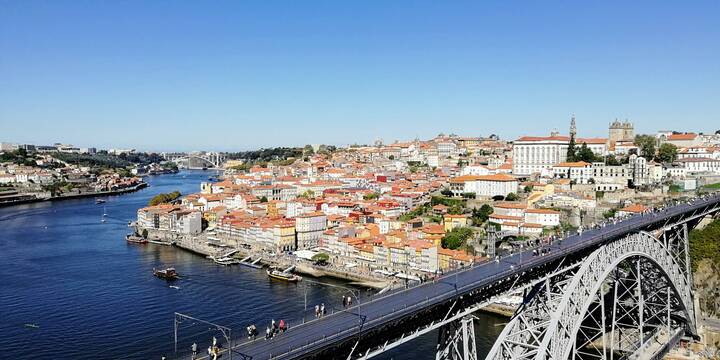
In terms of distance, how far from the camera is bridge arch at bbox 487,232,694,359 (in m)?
13.5

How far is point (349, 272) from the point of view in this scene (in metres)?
32.5

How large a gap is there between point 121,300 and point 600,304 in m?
19.8

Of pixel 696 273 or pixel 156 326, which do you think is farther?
pixel 696 273

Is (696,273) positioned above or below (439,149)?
below

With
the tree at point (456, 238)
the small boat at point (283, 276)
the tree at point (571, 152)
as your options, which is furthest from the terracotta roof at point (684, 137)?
the small boat at point (283, 276)

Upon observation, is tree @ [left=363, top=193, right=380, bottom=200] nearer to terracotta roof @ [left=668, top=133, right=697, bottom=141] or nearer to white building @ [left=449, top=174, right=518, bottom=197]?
white building @ [left=449, top=174, right=518, bottom=197]

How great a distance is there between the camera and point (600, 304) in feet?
56.9

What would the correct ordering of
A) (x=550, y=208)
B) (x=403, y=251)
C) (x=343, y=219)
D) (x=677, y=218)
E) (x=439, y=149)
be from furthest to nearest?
(x=439, y=149)
(x=343, y=219)
(x=550, y=208)
(x=403, y=251)
(x=677, y=218)

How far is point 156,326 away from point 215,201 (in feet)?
113

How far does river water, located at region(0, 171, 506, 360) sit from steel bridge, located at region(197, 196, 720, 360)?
2212mm

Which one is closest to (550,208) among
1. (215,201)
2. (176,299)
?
(176,299)

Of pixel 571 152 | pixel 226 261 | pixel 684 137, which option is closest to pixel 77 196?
pixel 226 261

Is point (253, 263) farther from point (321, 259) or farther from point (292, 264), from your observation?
point (321, 259)

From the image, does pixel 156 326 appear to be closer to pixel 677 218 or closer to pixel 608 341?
pixel 608 341
